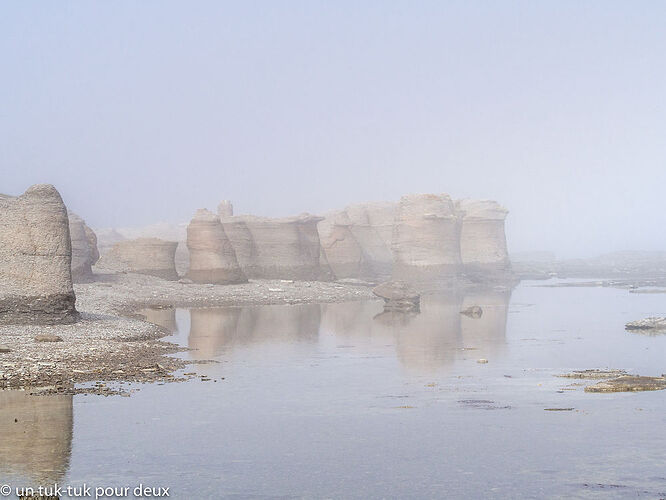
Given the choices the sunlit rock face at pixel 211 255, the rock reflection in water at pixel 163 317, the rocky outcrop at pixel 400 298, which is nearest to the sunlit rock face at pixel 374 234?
the sunlit rock face at pixel 211 255

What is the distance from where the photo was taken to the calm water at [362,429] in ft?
32.5

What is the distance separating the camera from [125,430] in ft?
40.2

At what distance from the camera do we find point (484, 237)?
74250 mm

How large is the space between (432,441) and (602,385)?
5399 mm

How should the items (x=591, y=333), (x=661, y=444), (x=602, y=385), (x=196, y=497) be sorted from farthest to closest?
1. (x=591, y=333)
2. (x=602, y=385)
3. (x=661, y=444)
4. (x=196, y=497)

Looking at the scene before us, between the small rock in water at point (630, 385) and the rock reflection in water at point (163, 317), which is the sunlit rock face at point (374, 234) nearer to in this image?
the rock reflection in water at point (163, 317)

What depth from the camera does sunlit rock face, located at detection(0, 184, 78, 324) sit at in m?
23.1

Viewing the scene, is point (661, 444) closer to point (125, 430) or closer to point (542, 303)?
point (125, 430)

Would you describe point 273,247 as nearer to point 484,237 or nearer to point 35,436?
point 484,237

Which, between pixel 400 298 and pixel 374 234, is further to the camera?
pixel 374 234

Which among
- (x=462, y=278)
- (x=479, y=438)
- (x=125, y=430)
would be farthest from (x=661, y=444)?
(x=462, y=278)

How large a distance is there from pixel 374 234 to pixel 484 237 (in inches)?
427

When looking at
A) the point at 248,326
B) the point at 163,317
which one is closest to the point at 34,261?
the point at 248,326

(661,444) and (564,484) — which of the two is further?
(661,444)
